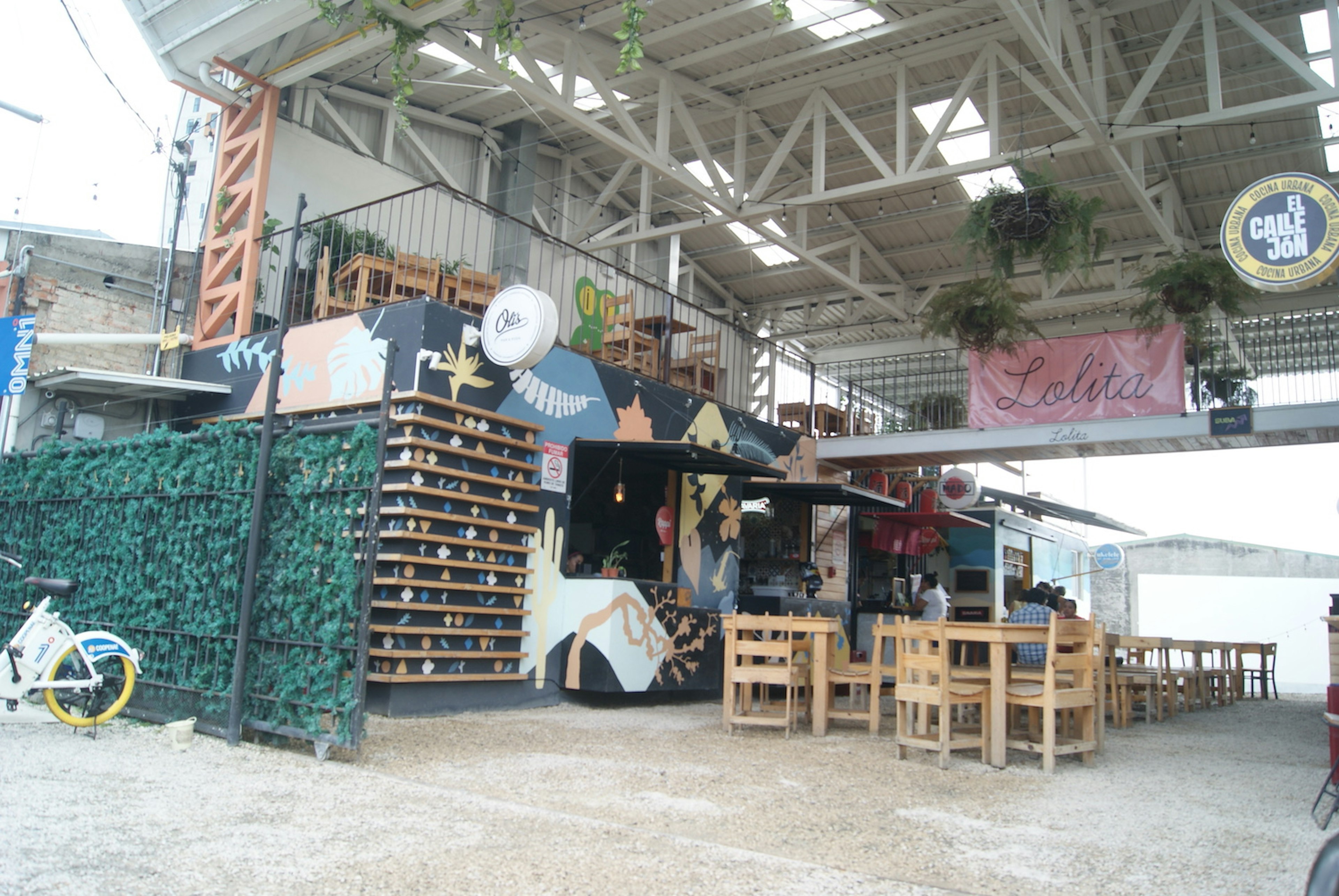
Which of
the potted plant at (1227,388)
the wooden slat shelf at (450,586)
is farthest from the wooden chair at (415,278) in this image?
the potted plant at (1227,388)

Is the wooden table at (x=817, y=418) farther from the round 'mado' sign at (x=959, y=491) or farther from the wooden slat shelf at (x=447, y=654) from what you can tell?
the wooden slat shelf at (x=447, y=654)

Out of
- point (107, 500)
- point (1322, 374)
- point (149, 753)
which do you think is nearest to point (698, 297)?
point (1322, 374)

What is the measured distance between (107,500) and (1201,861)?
20.8 ft

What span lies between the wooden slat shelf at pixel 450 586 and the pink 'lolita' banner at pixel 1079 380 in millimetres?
6425

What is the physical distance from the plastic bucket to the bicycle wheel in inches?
22.9

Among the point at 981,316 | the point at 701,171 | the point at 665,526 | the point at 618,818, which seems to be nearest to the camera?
the point at 618,818

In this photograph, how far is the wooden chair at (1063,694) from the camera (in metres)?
5.26

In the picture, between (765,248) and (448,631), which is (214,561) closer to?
(448,631)

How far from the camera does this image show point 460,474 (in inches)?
271

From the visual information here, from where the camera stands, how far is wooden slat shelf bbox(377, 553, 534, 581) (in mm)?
6414

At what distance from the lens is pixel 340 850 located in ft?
10.2

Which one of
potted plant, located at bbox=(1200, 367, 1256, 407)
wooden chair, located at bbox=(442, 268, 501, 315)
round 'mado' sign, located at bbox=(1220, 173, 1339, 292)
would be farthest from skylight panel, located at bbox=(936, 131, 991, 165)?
wooden chair, located at bbox=(442, 268, 501, 315)

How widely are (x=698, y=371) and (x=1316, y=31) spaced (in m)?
7.24

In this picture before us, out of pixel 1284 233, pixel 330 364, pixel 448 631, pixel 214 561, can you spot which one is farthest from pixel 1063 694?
pixel 330 364
